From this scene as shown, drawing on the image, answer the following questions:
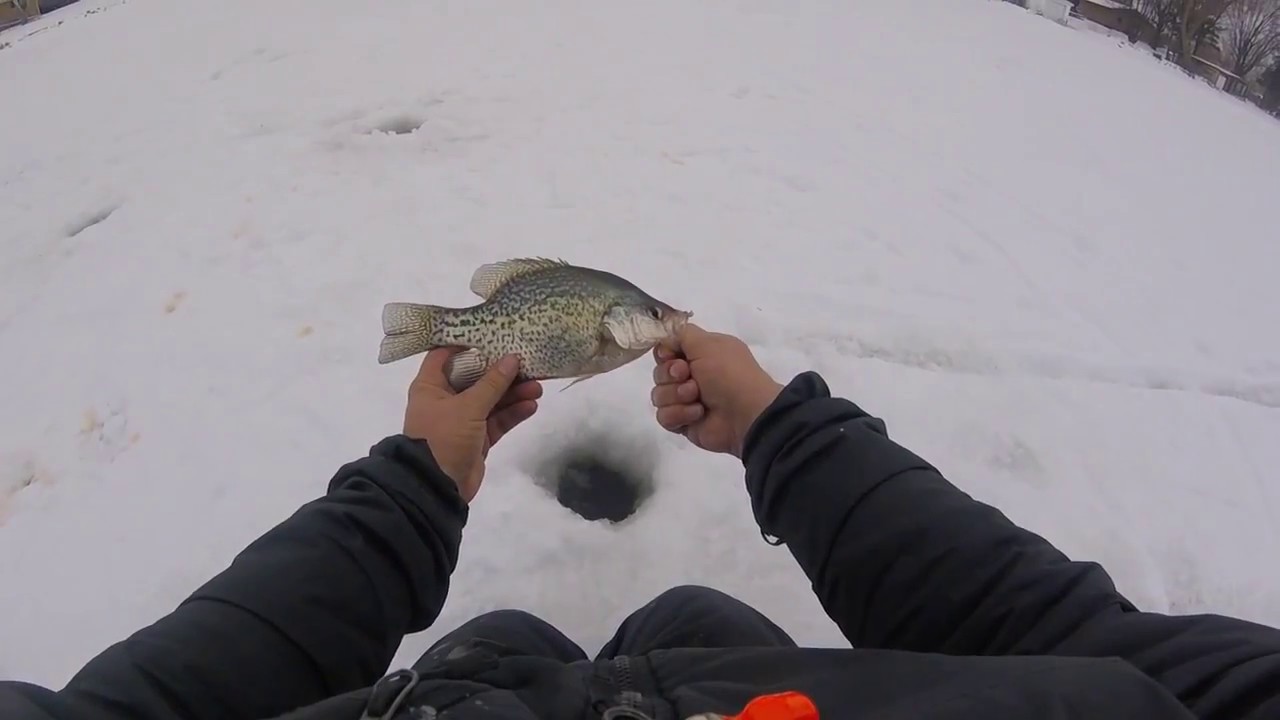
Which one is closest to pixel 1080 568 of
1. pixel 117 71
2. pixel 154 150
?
pixel 154 150

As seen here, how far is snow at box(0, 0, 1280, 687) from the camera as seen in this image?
10.3ft

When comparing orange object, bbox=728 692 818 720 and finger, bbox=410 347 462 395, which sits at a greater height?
orange object, bbox=728 692 818 720

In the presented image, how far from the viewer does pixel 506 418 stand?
7.75ft

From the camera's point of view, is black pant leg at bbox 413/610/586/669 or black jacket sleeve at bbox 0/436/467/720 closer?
black jacket sleeve at bbox 0/436/467/720

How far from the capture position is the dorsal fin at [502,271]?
2348mm

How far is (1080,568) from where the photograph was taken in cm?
155

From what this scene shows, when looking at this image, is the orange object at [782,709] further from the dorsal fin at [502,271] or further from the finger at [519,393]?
the dorsal fin at [502,271]

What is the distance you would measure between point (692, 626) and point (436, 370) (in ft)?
3.40

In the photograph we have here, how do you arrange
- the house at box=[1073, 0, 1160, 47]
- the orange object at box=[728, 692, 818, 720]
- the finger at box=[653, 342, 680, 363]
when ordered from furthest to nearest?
the house at box=[1073, 0, 1160, 47], the finger at box=[653, 342, 680, 363], the orange object at box=[728, 692, 818, 720]

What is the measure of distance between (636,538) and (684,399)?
1.01m

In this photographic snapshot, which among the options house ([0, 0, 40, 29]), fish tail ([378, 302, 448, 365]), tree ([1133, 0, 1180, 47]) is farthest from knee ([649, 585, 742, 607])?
tree ([1133, 0, 1180, 47])

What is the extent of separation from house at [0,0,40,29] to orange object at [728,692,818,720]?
31.8 meters

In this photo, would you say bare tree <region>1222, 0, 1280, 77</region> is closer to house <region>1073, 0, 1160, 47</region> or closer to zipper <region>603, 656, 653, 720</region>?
house <region>1073, 0, 1160, 47</region>

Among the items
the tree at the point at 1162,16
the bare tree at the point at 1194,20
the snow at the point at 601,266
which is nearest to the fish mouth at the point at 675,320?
the snow at the point at 601,266
